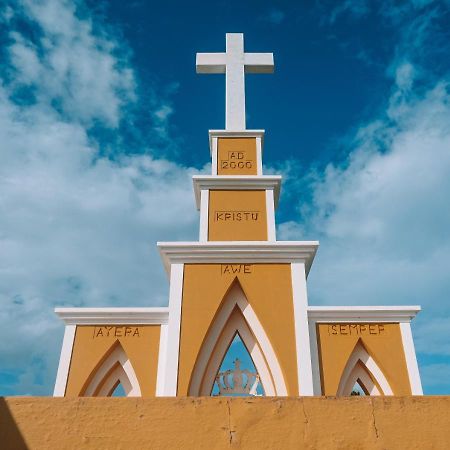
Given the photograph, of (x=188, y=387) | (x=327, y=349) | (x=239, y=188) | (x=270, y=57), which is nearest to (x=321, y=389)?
(x=327, y=349)

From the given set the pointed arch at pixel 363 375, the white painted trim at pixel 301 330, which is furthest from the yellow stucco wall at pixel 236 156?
the pointed arch at pixel 363 375

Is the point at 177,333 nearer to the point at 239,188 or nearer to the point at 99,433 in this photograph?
the point at 239,188

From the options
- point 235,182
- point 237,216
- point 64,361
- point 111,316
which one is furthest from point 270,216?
point 64,361

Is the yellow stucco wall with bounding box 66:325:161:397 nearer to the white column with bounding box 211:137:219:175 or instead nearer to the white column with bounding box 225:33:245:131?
the white column with bounding box 211:137:219:175

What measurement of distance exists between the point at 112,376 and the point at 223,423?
6.49m

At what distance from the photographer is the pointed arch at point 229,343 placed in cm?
799

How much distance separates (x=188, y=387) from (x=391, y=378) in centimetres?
365

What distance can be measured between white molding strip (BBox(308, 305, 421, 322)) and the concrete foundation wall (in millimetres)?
5519

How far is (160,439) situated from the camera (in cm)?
283

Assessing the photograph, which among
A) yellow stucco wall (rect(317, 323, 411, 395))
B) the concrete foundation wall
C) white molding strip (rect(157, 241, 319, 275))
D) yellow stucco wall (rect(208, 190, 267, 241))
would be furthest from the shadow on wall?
yellow stucco wall (rect(208, 190, 267, 241))

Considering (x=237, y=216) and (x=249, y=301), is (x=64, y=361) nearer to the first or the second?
(x=249, y=301)

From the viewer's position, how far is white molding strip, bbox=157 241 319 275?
8805 millimetres

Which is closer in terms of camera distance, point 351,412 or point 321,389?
point 351,412

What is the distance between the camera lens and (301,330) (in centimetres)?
819
